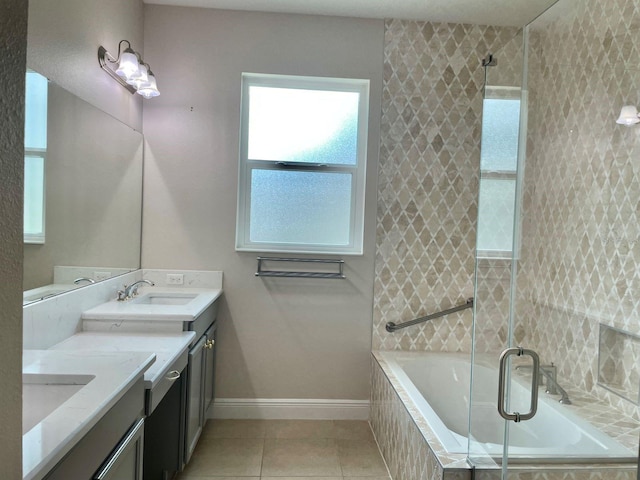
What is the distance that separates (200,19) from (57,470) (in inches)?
108

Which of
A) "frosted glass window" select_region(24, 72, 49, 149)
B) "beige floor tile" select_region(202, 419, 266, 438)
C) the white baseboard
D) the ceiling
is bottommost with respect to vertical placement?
"beige floor tile" select_region(202, 419, 266, 438)

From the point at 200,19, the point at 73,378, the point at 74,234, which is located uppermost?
the point at 200,19

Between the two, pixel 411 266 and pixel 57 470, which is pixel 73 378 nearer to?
pixel 57 470

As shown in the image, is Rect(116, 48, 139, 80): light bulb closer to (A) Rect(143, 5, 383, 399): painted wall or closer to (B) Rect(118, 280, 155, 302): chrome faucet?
(A) Rect(143, 5, 383, 399): painted wall

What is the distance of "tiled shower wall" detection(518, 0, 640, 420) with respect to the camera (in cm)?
162

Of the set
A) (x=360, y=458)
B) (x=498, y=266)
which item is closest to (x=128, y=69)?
(x=498, y=266)

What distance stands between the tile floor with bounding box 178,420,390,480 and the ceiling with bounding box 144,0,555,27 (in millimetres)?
2816

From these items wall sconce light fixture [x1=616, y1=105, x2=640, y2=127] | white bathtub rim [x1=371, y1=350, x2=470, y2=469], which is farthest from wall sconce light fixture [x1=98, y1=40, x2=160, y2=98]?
wall sconce light fixture [x1=616, y1=105, x2=640, y2=127]

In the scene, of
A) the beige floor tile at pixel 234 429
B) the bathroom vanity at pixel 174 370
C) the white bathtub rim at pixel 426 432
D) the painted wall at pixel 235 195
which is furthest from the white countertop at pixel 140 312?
the white bathtub rim at pixel 426 432

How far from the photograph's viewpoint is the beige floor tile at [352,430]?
2637mm

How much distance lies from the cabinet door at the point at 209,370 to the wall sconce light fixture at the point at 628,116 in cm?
231

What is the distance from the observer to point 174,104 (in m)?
2.76

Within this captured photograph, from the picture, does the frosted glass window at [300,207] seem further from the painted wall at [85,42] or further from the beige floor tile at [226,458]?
the beige floor tile at [226,458]

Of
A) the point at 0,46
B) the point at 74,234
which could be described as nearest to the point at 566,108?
the point at 0,46
